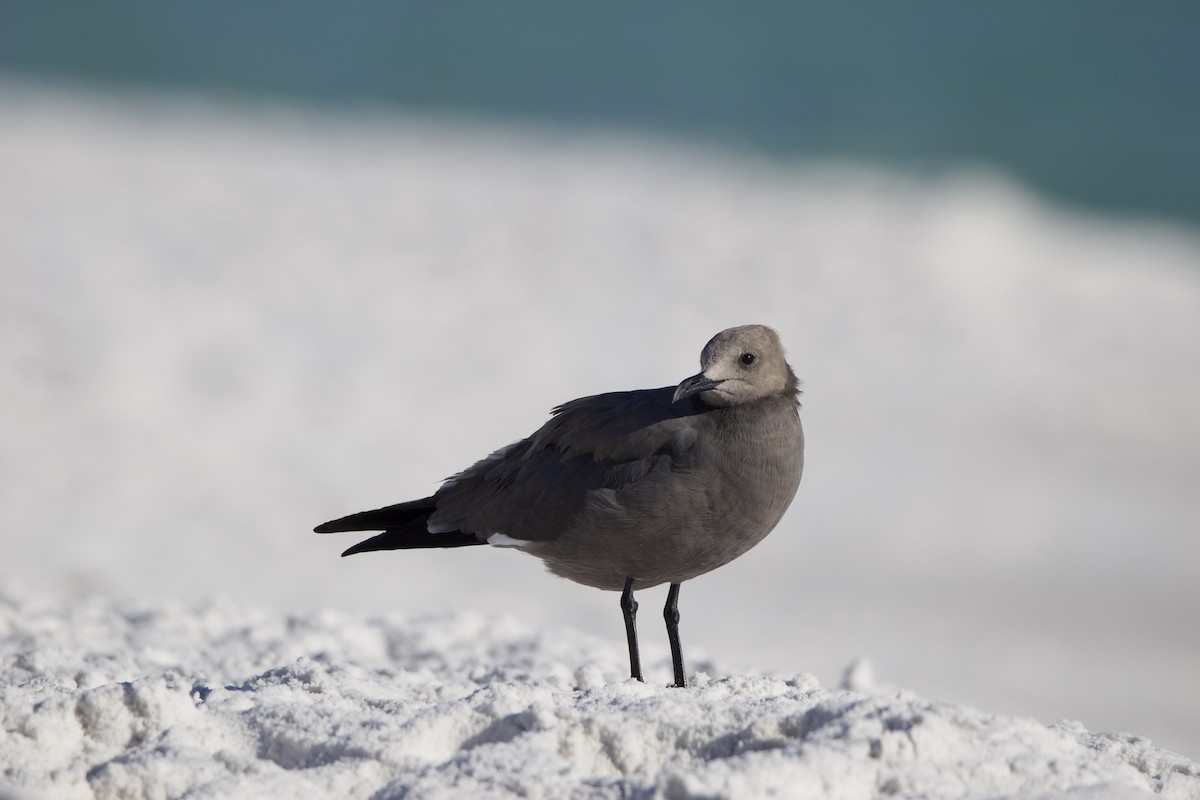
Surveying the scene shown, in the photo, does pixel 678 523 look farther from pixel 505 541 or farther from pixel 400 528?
pixel 400 528

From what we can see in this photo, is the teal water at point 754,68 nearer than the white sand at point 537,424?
No

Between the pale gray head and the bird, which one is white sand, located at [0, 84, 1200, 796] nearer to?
the bird

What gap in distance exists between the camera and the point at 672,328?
36.4 feet

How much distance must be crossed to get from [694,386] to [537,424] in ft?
17.6

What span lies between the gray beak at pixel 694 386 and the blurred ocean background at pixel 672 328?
1550mm

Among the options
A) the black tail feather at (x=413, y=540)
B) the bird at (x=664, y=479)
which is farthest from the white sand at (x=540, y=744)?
the black tail feather at (x=413, y=540)

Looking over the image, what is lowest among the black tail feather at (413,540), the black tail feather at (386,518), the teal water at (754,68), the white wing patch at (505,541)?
the white wing patch at (505,541)

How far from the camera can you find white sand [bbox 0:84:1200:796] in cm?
353

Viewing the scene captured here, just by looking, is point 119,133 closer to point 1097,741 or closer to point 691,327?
point 691,327

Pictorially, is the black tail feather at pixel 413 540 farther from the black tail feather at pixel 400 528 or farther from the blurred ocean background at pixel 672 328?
the blurred ocean background at pixel 672 328

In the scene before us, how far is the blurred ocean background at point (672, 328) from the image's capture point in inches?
274

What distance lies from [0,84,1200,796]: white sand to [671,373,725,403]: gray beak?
87 cm

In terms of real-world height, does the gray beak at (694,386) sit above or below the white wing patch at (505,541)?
above

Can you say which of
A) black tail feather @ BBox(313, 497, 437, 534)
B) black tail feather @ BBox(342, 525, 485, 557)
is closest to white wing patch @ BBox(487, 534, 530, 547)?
black tail feather @ BBox(342, 525, 485, 557)
